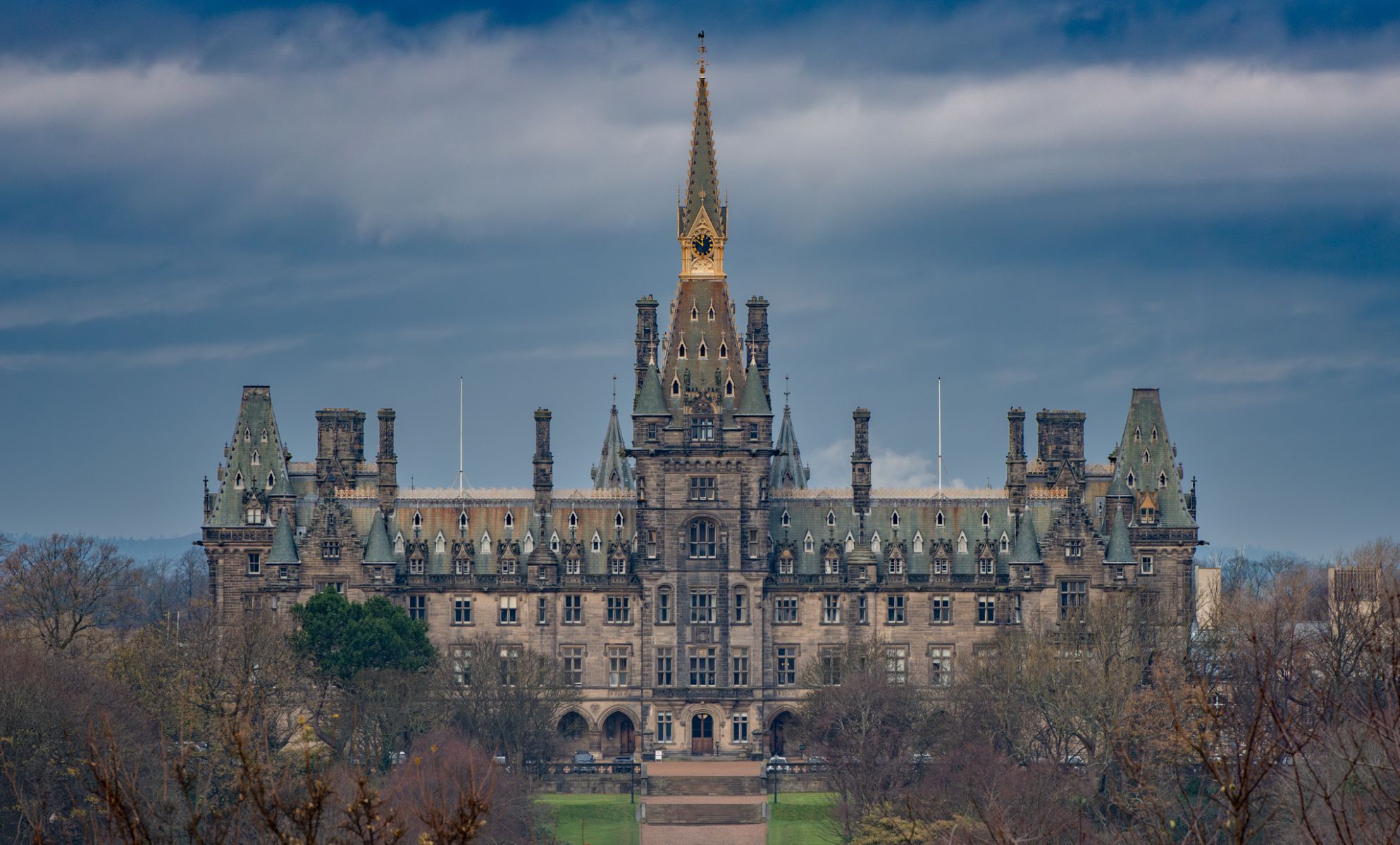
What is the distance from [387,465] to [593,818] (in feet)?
95.7

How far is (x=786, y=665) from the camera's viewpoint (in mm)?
137375

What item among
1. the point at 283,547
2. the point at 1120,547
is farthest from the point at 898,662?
the point at 283,547

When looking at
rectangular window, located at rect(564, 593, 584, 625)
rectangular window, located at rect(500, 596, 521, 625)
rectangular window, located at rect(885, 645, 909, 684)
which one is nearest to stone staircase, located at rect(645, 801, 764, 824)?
rectangular window, located at rect(885, 645, 909, 684)

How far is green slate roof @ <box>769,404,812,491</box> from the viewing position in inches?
5910

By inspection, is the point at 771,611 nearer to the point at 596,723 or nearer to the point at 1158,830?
the point at 596,723

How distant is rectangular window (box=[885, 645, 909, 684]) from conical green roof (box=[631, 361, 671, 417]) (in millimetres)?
18197

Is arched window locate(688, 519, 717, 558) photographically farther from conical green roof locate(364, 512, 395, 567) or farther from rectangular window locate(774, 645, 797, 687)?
conical green roof locate(364, 512, 395, 567)

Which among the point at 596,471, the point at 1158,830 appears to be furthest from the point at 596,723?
the point at 1158,830

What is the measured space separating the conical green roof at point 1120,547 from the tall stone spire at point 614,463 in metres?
30.2

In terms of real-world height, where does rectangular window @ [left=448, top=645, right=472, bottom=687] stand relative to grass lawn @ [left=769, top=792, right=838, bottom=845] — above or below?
above

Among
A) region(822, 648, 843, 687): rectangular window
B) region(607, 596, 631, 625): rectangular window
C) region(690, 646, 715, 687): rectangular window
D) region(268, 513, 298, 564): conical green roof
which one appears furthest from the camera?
region(607, 596, 631, 625): rectangular window

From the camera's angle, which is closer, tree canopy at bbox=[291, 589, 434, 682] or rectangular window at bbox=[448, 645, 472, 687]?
tree canopy at bbox=[291, 589, 434, 682]

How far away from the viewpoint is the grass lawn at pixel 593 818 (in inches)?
4456

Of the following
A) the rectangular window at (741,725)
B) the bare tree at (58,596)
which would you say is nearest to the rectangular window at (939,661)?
the rectangular window at (741,725)
